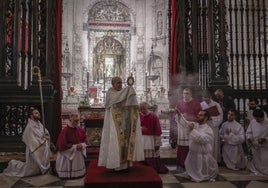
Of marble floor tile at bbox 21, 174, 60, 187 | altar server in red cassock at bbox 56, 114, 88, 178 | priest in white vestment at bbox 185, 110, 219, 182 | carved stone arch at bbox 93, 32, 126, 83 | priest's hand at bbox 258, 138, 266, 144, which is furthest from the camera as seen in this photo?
carved stone arch at bbox 93, 32, 126, 83

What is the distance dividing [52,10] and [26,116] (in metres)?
3.01

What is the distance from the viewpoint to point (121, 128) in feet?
14.7

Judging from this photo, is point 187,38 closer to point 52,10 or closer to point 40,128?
point 52,10

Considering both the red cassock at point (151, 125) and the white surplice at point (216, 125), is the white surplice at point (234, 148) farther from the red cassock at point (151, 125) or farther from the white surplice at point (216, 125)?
the red cassock at point (151, 125)

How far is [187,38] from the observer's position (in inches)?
361

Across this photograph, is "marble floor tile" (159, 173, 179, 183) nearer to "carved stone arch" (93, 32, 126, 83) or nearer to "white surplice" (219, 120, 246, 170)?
"white surplice" (219, 120, 246, 170)

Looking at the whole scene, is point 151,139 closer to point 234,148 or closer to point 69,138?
point 69,138

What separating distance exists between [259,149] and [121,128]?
12.0 feet

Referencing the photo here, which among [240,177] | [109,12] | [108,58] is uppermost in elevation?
[109,12]

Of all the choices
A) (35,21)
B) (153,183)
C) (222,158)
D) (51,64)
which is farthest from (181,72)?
(153,183)

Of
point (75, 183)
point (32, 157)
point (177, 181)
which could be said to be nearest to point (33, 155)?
point (32, 157)

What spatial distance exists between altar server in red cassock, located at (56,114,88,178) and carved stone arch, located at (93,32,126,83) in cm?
1258

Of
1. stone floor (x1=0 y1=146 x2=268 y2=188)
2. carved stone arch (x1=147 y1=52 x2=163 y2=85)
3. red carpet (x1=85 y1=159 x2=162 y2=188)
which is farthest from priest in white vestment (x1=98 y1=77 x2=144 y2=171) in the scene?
carved stone arch (x1=147 y1=52 x2=163 y2=85)

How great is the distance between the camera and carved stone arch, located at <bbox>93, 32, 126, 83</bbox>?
1902cm
